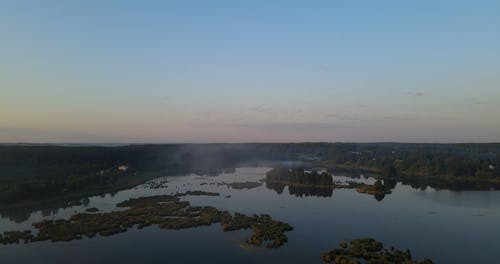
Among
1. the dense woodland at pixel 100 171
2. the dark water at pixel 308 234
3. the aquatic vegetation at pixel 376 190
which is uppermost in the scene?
the dense woodland at pixel 100 171

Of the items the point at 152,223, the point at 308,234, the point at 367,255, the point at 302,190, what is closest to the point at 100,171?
the point at 302,190

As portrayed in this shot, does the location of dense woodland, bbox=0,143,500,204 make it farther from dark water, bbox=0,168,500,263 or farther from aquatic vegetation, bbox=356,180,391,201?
aquatic vegetation, bbox=356,180,391,201

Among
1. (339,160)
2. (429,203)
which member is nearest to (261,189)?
(429,203)

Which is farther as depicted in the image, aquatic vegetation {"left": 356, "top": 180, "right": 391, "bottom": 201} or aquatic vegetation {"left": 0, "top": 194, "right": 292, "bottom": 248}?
aquatic vegetation {"left": 356, "top": 180, "right": 391, "bottom": 201}

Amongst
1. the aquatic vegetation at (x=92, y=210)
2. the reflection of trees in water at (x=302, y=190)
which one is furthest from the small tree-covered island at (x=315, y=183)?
the aquatic vegetation at (x=92, y=210)

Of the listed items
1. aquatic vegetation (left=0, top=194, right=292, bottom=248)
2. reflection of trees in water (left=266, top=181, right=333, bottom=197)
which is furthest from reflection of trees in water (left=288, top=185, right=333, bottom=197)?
aquatic vegetation (left=0, top=194, right=292, bottom=248)

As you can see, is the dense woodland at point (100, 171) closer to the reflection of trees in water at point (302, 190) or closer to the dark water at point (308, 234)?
the dark water at point (308, 234)

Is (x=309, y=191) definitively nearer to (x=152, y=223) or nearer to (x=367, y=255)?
(x=152, y=223)
